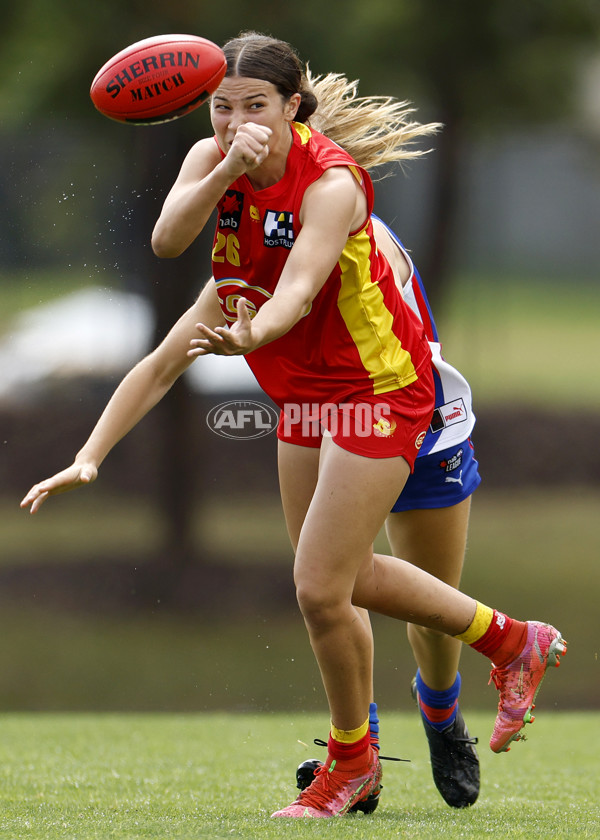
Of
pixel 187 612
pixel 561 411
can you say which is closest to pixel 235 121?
pixel 187 612

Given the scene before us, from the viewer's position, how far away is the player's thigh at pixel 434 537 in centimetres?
305

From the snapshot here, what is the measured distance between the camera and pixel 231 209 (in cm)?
257

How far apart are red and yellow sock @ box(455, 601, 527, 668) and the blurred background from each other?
2893 mm

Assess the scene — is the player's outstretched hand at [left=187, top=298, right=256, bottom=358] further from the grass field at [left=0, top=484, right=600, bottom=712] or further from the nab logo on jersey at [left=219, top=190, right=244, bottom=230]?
the grass field at [left=0, top=484, right=600, bottom=712]

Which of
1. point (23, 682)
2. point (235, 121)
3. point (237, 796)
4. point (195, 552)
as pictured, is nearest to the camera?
point (235, 121)

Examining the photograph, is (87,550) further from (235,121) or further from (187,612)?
(235,121)

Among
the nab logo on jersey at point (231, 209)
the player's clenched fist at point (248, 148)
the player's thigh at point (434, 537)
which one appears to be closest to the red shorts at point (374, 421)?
the player's thigh at point (434, 537)

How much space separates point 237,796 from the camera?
3.19 metres

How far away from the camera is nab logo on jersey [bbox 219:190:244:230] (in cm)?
256

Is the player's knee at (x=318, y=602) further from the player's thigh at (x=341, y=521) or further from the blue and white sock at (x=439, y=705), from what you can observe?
the blue and white sock at (x=439, y=705)

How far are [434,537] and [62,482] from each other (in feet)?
3.49

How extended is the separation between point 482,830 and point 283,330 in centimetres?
122

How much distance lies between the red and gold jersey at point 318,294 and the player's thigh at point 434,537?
495 mm

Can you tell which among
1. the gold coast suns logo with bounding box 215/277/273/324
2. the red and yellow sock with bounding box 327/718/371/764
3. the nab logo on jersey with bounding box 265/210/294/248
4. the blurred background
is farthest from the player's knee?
the blurred background
